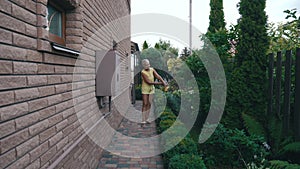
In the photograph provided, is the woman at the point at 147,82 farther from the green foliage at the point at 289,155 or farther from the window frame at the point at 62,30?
the window frame at the point at 62,30

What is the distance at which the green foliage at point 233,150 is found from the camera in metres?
3.56

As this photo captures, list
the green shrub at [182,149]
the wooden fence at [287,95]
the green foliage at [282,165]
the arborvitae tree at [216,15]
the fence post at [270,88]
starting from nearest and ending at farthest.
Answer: the green foliage at [282,165], the green shrub at [182,149], the wooden fence at [287,95], the fence post at [270,88], the arborvitae tree at [216,15]

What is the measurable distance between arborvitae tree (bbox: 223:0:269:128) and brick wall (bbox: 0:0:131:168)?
3.72 meters

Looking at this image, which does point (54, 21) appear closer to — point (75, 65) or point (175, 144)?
point (75, 65)

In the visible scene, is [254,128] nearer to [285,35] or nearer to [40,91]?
[285,35]

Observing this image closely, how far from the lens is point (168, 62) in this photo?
61.8 ft

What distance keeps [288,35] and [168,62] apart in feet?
44.3

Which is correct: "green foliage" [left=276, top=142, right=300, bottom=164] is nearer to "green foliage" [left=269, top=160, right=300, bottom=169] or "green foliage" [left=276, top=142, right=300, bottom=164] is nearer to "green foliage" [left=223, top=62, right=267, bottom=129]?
"green foliage" [left=269, top=160, right=300, bottom=169]

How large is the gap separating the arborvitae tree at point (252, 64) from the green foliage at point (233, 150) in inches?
46.3

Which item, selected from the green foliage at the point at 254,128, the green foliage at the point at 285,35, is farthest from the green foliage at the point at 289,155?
the green foliage at the point at 285,35

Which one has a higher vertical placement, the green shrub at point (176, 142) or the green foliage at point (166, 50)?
the green foliage at point (166, 50)

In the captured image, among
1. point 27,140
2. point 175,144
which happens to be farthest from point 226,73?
point 27,140

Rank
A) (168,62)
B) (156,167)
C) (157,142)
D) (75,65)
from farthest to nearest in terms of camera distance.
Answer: (168,62) < (157,142) < (156,167) < (75,65)

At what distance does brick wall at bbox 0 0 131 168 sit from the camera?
1.25 m
